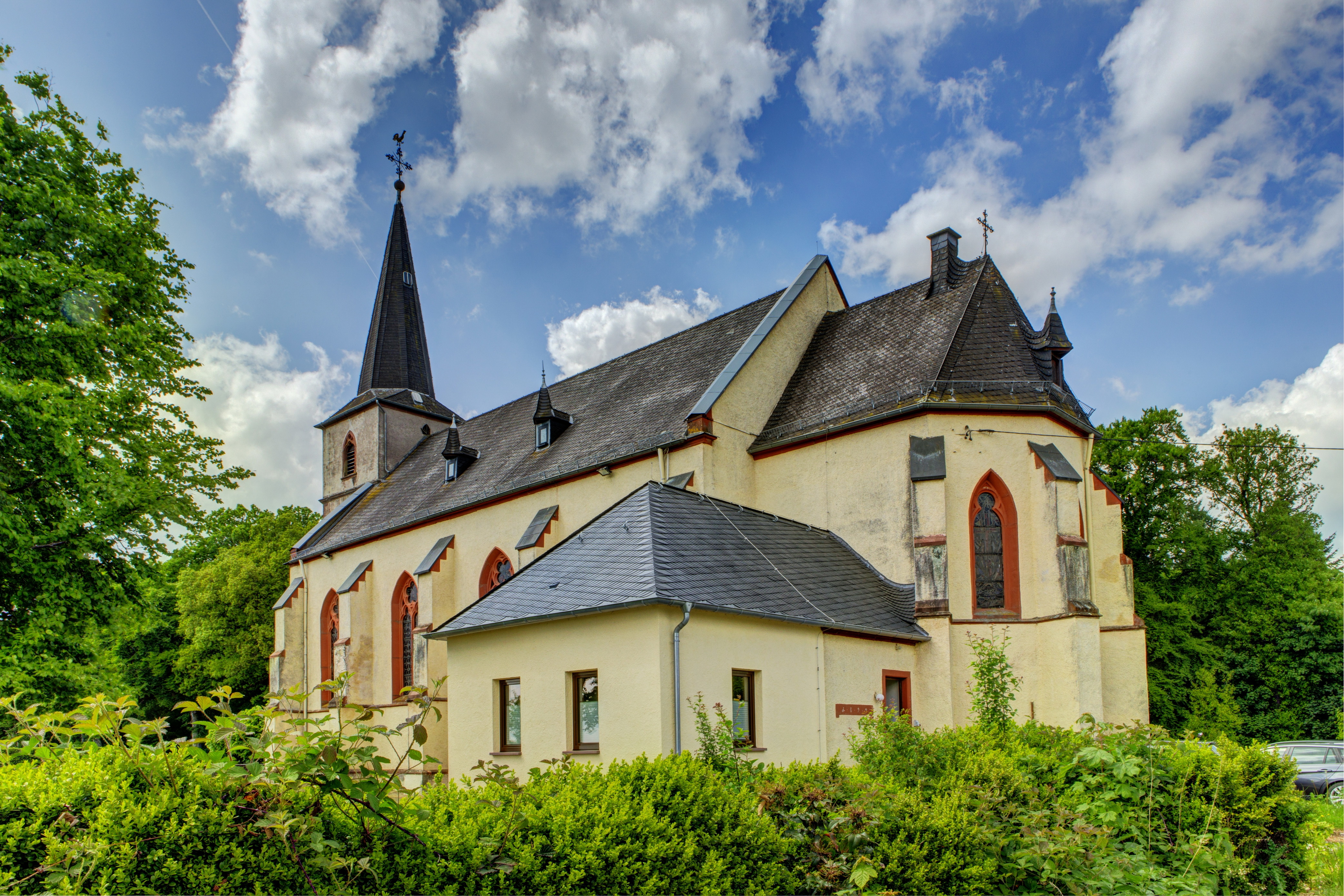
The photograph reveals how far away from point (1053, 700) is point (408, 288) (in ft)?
93.1

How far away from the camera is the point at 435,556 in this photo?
73.9 ft

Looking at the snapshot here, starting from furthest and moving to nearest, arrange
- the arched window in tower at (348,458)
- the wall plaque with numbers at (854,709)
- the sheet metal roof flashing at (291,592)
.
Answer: the arched window in tower at (348,458) → the sheet metal roof flashing at (291,592) → the wall plaque with numbers at (854,709)

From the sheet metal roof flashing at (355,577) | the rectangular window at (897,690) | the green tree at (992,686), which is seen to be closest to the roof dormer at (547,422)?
the sheet metal roof flashing at (355,577)

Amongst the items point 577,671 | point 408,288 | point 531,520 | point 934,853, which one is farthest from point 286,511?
point 934,853

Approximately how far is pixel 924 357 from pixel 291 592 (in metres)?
22.7

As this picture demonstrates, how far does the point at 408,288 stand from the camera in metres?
35.0

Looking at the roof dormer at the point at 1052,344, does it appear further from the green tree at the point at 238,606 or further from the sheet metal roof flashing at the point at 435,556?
the green tree at the point at 238,606

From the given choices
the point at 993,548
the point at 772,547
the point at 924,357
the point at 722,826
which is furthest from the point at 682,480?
the point at 722,826

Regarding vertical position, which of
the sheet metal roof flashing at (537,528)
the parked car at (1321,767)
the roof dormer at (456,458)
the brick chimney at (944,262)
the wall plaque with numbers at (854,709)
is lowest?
the parked car at (1321,767)

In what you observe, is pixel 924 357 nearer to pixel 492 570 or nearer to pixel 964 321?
pixel 964 321

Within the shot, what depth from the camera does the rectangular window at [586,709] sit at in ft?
37.1

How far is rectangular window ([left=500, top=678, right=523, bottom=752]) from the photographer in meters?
12.2

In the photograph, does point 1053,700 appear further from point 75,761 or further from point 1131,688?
point 75,761

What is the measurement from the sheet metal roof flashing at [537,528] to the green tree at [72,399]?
648 cm
